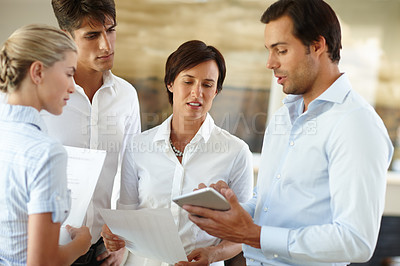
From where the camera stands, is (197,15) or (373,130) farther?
(197,15)

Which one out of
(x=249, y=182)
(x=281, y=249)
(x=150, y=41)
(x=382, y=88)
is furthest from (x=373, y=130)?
(x=382, y=88)

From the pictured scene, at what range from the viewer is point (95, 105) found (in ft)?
5.55

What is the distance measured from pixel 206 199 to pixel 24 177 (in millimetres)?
476

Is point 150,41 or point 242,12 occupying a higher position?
point 242,12

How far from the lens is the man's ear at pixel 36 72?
1042 mm

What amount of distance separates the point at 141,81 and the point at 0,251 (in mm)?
2373

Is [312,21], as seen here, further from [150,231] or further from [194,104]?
[150,231]

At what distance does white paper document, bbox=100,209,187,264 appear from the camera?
1.33m

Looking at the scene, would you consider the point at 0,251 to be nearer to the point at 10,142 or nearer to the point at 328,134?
the point at 10,142

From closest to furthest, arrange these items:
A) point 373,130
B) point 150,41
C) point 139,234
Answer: point 373,130 → point 139,234 → point 150,41

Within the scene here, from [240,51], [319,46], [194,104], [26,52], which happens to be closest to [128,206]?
Result: [194,104]

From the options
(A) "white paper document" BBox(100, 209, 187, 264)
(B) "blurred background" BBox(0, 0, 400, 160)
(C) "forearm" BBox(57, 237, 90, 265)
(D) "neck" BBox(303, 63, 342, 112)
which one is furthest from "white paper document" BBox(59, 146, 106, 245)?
(B) "blurred background" BBox(0, 0, 400, 160)

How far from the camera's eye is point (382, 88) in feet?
12.1

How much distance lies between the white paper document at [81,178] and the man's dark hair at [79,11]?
19.1 inches
